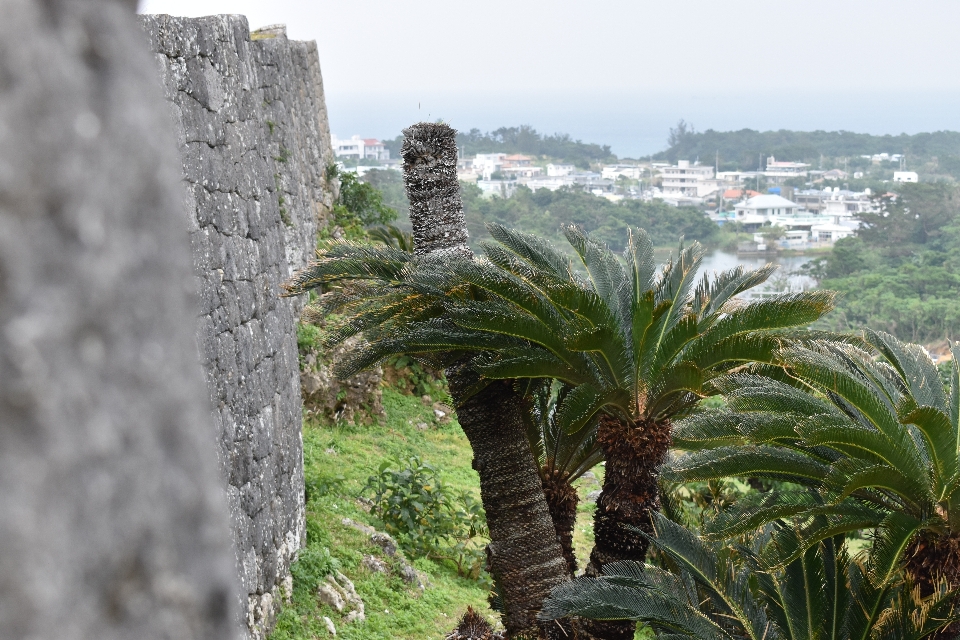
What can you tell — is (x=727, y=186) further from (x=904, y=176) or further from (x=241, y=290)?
(x=241, y=290)

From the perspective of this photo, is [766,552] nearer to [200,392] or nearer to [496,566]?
[496,566]

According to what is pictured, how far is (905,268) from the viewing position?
40.9 metres

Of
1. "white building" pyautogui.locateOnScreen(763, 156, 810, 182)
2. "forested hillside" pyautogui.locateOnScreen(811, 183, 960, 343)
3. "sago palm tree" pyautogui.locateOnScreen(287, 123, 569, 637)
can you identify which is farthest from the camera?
"white building" pyautogui.locateOnScreen(763, 156, 810, 182)

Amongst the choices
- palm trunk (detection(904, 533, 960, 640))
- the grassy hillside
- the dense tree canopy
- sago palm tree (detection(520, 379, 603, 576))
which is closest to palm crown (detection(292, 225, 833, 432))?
sago palm tree (detection(520, 379, 603, 576))

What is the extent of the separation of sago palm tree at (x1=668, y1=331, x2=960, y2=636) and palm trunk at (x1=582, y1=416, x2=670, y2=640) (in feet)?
2.00

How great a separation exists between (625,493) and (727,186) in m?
66.3

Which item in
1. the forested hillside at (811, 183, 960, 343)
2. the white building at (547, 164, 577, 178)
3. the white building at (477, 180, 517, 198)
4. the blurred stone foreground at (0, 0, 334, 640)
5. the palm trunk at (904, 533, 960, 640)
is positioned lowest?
the forested hillside at (811, 183, 960, 343)

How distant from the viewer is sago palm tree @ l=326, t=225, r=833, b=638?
635cm

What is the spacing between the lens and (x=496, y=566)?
7688 millimetres

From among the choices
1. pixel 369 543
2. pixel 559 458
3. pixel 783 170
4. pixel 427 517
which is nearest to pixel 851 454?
pixel 559 458

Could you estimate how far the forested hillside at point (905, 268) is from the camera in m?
35.9

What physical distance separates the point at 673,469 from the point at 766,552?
2.75ft

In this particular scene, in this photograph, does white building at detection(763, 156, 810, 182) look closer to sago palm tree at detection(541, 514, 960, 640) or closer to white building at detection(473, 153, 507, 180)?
white building at detection(473, 153, 507, 180)

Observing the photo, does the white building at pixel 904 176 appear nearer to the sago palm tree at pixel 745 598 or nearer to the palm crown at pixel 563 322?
the palm crown at pixel 563 322
